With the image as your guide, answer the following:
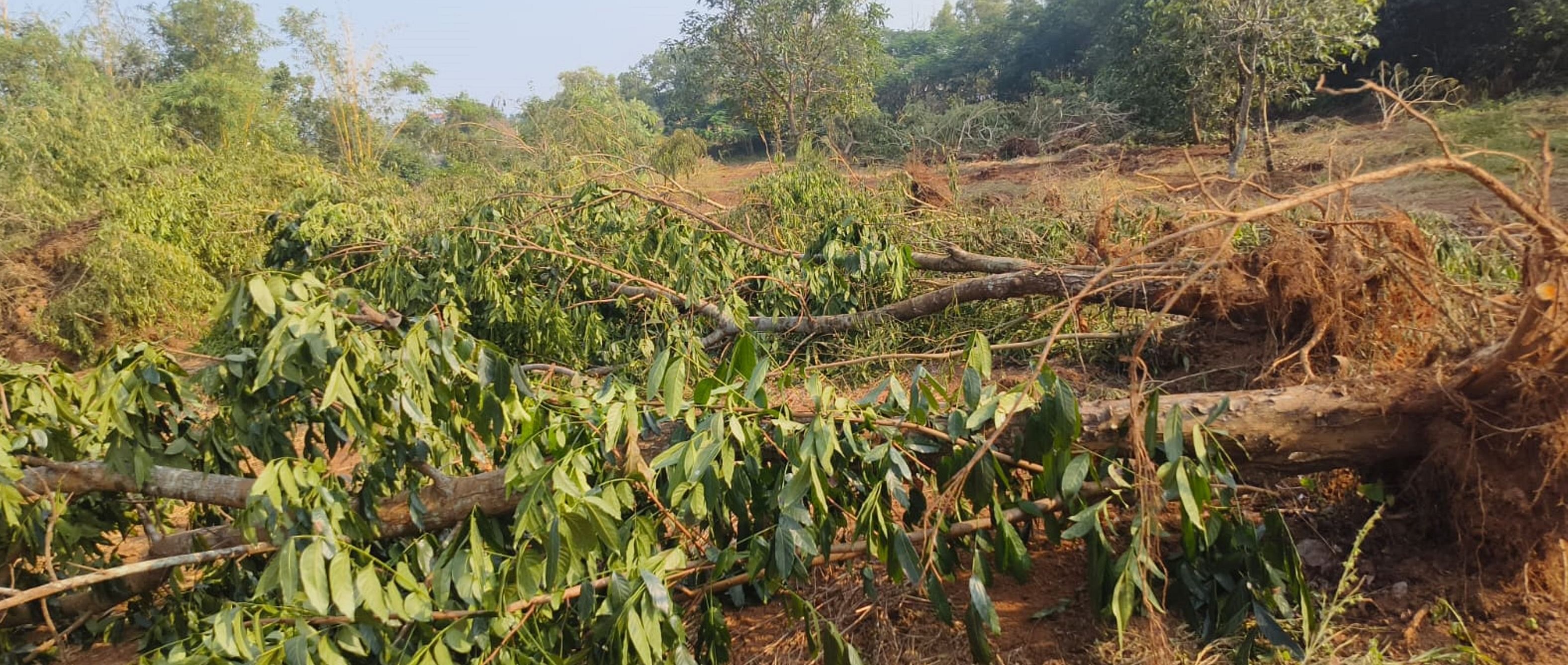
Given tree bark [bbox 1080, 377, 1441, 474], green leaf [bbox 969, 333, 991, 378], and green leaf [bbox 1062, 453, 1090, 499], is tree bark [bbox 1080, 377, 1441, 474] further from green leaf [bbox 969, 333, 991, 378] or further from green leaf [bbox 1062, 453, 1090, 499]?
green leaf [bbox 969, 333, 991, 378]

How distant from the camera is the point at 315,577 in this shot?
152 cm

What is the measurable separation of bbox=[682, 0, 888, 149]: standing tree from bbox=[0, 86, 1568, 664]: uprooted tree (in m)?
12.7

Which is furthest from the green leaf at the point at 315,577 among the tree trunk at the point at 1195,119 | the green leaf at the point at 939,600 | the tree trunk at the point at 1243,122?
the tree trunk at the point at 1195,119

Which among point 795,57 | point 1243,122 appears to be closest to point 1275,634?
point 1243,122

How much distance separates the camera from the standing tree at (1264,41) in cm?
844

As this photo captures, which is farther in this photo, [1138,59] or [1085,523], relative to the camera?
[1138,59]

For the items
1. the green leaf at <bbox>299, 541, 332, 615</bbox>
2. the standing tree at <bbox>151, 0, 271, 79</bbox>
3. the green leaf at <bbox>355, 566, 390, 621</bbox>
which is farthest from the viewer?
the standing tree at <bbox>151, 0, 271, 79</bbox>

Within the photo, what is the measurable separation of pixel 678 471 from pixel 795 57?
46.1 ft

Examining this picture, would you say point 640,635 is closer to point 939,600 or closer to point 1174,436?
point 939,600

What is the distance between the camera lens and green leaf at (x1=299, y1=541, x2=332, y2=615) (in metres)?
1.49

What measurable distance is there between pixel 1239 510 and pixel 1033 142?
13598mm

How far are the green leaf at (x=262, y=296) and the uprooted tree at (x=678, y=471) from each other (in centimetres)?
1

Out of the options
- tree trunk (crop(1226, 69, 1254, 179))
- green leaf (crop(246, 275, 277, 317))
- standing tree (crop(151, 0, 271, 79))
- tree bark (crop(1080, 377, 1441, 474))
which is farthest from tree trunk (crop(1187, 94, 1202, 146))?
standing tree (crop(151, 0, 271, 79))

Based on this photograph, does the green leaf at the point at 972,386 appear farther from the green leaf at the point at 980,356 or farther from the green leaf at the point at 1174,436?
the green leaf at the point at 1174,436
